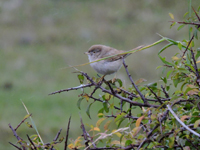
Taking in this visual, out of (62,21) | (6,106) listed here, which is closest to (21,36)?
(62,21)

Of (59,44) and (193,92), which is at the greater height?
(59,44)

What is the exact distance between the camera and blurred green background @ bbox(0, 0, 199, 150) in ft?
24.4

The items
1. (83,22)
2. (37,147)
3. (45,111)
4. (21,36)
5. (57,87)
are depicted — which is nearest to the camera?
(37,147)

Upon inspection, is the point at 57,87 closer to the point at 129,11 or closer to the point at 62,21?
the point at 62,21

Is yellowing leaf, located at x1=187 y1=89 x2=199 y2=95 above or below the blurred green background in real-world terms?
below

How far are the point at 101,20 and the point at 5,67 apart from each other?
354 cm

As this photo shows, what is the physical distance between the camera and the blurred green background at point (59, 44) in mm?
7445

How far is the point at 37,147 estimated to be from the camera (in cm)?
165

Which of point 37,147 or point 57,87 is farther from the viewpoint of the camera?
point 57,87

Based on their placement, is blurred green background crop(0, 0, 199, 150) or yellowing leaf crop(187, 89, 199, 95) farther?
blurred green background crop(0, 0, 199, 150)

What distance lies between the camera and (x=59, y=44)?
10180 mm

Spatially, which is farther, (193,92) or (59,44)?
(59,44)

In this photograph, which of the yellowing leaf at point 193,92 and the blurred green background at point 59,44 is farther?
the blurred green background at point 59,44

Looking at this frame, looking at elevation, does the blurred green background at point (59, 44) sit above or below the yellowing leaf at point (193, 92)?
above
